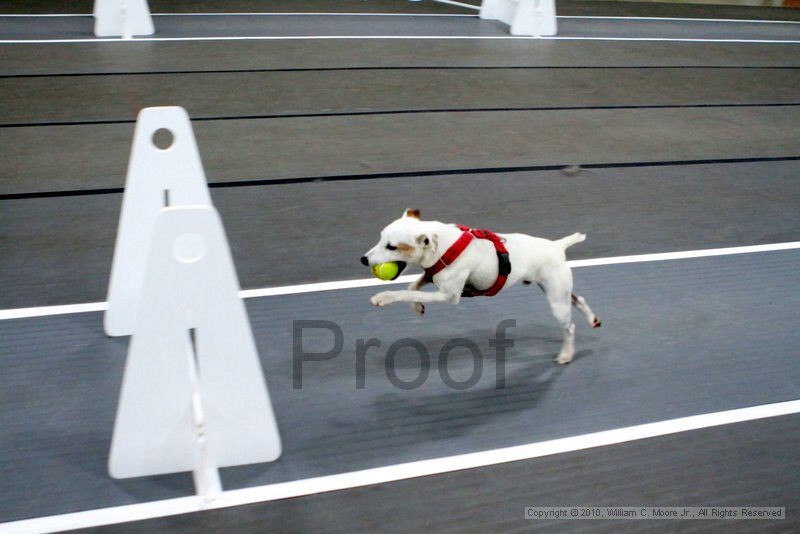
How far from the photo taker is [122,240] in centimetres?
267

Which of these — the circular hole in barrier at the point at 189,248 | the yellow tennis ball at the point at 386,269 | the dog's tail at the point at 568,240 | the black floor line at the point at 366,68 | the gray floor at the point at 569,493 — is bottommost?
the gray floor at the point at 569,493

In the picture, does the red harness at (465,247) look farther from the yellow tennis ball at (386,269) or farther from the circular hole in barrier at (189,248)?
the circular hole in barrier at (189,248)

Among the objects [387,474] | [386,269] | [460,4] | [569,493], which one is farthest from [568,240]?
[460,4]

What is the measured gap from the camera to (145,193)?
2.68m

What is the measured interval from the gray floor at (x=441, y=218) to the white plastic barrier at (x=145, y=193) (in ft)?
0.49

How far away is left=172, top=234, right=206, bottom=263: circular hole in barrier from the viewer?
A: 75.4 inches

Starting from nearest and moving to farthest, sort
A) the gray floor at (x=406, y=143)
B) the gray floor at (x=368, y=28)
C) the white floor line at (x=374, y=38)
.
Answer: the gray floor at (x=406, y=143), the white floor line at (x=374, y=38), the gray floor at (x=368, y=28)

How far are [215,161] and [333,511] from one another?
282 centimetres

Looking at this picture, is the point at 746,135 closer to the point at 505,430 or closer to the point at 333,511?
the point at 505,430

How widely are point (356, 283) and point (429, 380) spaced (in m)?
0.71

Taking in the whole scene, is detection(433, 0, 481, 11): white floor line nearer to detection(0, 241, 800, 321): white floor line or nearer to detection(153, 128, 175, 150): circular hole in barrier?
detection(153, 128, 175, 150): circular hole in barrier

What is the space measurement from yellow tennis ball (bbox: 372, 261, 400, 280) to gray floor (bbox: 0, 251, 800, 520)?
40cm

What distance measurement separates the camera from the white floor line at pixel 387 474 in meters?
1.94

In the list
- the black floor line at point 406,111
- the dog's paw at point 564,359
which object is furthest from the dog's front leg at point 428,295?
the black floor line at point 406,111
